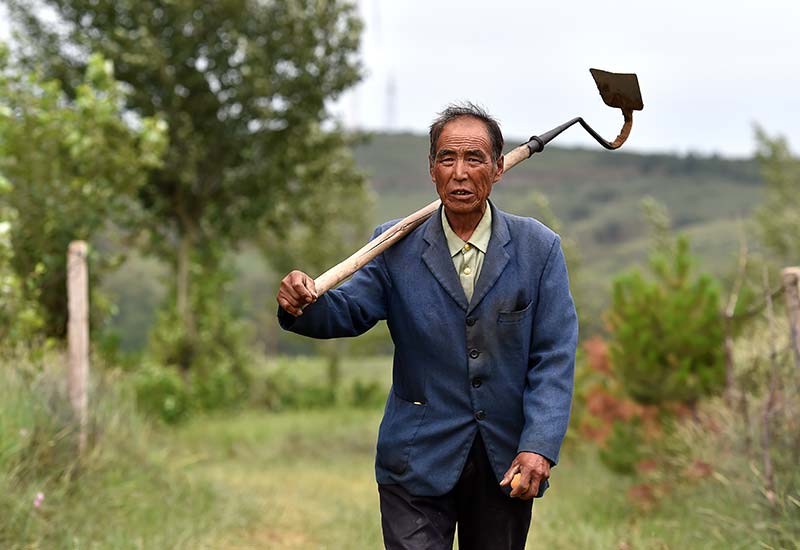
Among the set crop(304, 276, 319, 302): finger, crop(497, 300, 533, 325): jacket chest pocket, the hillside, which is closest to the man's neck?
crop(497, 300, 533, 325): jacket chest pocket

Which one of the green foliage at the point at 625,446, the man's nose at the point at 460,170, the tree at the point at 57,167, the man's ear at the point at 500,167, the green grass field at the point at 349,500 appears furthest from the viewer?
the green foliage at the point at 625,446

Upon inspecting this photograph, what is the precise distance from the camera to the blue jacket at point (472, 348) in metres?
3.45

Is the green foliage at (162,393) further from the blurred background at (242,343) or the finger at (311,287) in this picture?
the finger at (311,287)

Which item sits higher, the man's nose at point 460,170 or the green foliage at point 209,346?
the man's nose at point 460,170

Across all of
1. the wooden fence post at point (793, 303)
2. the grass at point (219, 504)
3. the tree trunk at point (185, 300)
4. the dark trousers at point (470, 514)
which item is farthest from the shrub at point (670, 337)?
the tree trunk at point (185, 300)

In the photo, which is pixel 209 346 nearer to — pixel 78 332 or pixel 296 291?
pixel 78 332

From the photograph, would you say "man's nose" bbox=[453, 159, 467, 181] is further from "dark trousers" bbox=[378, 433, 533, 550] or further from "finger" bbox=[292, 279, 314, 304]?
"dark trousers" bbox=[378, 433, 533, 550]

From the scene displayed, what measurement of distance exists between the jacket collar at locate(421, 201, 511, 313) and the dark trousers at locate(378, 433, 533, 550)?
0.46m

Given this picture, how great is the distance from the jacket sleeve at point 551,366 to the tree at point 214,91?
15.4 m

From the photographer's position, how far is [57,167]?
36.9 ft

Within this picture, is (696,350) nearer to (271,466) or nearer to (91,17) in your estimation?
(271,466)

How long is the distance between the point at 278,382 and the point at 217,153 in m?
5.75

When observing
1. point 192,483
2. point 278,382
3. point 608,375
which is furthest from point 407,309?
point 278,382

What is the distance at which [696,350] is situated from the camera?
32.8 feet
